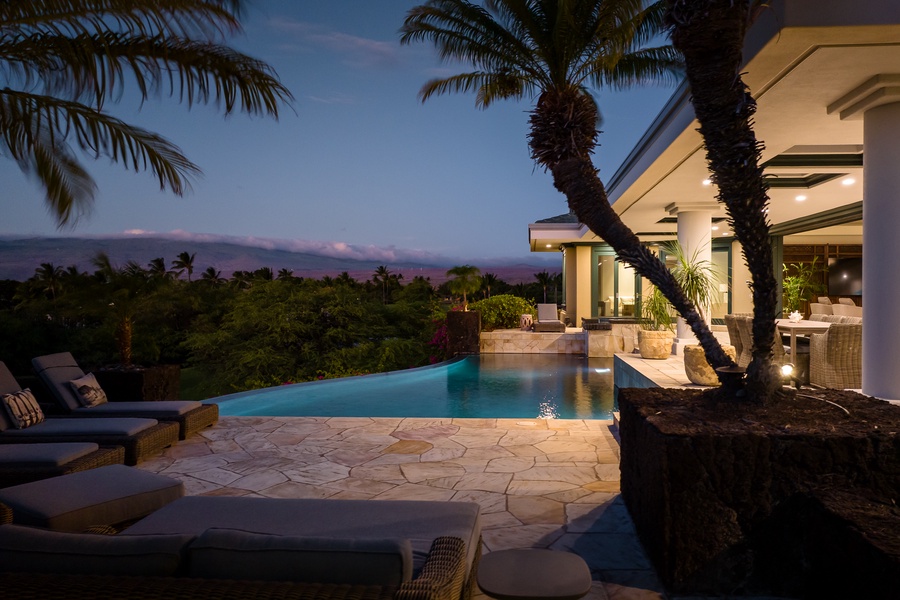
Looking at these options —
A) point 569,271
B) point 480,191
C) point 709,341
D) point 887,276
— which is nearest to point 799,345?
point 887,276

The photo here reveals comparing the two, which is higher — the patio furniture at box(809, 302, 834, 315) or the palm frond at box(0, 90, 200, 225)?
the palm frond at box(0, 90, 200, 225)

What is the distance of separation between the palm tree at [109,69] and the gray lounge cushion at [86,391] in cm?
233

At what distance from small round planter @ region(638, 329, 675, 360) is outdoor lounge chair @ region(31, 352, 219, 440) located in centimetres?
768

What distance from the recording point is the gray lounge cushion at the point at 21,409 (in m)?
5.14

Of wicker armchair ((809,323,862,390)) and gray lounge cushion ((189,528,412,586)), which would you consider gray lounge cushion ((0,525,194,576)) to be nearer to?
gray lounge cushion ((189,528,412,586))

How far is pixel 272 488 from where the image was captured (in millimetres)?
4664

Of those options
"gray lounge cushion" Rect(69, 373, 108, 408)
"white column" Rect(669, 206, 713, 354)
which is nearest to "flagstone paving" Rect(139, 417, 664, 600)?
"gray lounge cushion" Rect(69, 373, 108, 408)

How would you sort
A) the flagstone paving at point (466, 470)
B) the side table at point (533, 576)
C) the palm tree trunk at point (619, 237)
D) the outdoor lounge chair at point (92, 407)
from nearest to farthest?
1. the side table at point (533, 576)
2. the flagstone paving at point (466, 470)
3. the palm tree trunk at point (619, 237)
4. the outdoor lounge chair at point (92, 407)

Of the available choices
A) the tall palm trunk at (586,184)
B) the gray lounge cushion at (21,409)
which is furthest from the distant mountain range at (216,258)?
the gray lounge cushion at (21,409)

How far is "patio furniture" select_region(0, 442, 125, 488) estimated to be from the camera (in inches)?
163

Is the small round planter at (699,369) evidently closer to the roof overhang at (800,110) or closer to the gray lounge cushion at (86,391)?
the roof overhang at (800,110)

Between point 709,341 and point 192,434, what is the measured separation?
536 cm

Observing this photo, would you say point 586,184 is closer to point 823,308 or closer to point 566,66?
point 566,66

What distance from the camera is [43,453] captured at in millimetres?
4316
